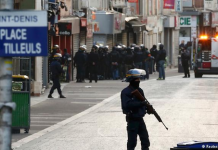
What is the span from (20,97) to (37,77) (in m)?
12.2

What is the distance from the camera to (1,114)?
7.21 metres

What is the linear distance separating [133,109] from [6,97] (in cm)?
463

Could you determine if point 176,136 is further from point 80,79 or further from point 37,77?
point 80,79

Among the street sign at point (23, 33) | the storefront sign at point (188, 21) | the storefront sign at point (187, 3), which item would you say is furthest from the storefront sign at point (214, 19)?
the street sign at point (23, 33)

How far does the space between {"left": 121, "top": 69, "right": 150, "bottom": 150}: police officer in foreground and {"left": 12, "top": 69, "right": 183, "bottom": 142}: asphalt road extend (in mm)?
5156

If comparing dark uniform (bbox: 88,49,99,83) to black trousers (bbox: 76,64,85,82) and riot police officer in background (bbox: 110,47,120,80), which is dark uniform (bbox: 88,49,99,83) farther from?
riot police officer in background (bbox: 110,47,120,80)

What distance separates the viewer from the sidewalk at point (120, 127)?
15320 millimetres

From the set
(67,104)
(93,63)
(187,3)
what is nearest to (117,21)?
(93,63)

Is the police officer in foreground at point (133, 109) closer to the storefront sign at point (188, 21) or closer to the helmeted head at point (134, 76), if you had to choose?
the helmeted head at point (134, 76)

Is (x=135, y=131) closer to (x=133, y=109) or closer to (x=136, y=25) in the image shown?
(x=133, y=109)

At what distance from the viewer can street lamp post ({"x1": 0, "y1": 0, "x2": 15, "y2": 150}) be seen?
712 cm

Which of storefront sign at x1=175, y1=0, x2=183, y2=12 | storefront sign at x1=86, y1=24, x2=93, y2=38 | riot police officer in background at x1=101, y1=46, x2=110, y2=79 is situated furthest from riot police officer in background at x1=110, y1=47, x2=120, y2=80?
storefront sign at x1=175, y1=0, x2=183, y2=12

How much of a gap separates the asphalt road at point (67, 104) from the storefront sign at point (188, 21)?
39.8 metres

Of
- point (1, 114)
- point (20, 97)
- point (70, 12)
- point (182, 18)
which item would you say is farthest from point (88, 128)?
point (182, 18)
